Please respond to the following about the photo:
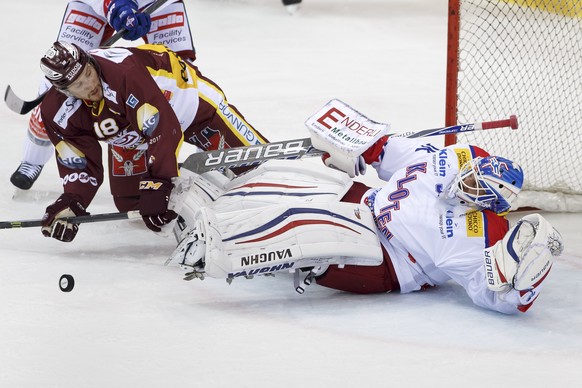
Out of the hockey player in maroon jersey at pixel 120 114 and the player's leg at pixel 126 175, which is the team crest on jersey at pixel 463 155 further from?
the player's leg at pixel 126 175

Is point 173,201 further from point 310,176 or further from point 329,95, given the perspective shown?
point 329,95

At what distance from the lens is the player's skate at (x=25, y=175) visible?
4078 millimetres

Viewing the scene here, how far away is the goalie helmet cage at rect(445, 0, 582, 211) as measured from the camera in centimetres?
401

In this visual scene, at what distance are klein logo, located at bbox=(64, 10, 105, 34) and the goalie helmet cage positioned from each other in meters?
1.34

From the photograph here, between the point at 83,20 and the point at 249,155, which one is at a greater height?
the point at 83,20

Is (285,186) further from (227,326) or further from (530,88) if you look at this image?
(530,88)

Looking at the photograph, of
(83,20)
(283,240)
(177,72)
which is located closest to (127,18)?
(83,20)

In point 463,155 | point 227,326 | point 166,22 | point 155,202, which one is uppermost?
Answer: point 463,155

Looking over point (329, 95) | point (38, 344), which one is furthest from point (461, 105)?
point (38, 344)

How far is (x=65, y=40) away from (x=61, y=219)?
0.96 meters

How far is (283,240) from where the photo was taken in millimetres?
3000

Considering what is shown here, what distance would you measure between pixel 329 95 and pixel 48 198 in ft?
6.04

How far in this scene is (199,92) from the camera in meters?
3.68

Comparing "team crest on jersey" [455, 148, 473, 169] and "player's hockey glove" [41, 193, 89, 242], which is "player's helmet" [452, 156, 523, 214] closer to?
"team crest on jersey" [455, 148, 473, 169]
